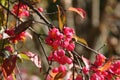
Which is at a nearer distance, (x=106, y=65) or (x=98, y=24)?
(x=106, y=65)

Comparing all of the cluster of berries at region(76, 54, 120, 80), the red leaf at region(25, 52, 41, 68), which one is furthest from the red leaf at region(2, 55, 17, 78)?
the cluster of berries at region(76, 54, 120, 80)

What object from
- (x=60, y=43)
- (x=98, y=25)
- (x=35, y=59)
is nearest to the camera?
(x=60, y=43)

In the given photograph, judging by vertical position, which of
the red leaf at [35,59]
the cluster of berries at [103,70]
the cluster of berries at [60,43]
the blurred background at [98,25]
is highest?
the cluster of berries at [60,43]

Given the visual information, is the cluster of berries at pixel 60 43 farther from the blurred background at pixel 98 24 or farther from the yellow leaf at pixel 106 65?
the blurred background at pixel 98 24

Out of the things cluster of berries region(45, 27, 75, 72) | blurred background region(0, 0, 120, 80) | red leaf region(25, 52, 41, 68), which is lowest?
blurred background region(0, 0, 120, 80)

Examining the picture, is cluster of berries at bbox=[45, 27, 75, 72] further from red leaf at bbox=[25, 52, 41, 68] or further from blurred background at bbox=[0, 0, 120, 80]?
blurred background at bbox=[0, 0, 120, 80]

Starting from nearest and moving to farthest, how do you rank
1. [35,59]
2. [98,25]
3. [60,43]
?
[60,43] → [35,59] → [98,25]

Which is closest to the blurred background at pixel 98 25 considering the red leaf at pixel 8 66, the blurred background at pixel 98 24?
the blurred background at pixel 98 24

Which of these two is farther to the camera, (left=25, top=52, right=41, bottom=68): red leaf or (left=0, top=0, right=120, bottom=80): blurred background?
(left=0, top=0, right=120, bottom=80): blurred background

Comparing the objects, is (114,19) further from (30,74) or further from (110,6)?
(30,74)

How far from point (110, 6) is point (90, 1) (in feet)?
1.19

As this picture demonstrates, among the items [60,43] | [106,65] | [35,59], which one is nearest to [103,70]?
[106,65]

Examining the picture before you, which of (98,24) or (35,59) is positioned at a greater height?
(35,59)

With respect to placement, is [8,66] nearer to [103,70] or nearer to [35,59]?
[35,59]
